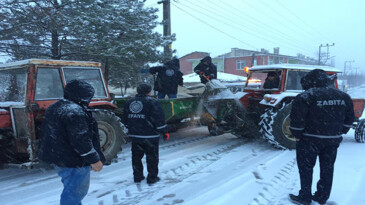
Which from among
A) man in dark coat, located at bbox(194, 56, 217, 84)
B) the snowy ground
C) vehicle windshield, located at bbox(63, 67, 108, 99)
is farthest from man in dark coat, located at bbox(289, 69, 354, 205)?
man in dark coat, located at bbox(194, 56, 217, 84)

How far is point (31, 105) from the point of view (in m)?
4.09

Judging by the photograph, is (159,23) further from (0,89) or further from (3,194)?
(3,194)

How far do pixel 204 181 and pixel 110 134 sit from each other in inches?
75.7

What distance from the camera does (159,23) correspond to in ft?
35.9

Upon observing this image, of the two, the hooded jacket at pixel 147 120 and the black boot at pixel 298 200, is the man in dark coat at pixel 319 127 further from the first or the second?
the hooded jacket at pixel 147 120

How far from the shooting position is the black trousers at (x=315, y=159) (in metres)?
3.19

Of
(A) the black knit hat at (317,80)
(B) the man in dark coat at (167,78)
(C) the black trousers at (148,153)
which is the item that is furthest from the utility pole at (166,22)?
(A) the black knit hat at (317,80)

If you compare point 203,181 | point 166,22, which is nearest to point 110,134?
point 203,181

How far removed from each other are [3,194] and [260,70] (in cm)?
571

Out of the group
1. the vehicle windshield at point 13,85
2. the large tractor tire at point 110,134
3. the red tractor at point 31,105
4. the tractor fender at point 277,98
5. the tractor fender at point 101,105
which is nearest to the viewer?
the red tractor at point 31,105

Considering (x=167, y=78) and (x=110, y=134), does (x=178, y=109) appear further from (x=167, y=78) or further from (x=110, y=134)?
(x=110, y=134)

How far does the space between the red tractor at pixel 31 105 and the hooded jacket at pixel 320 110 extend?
2.95m

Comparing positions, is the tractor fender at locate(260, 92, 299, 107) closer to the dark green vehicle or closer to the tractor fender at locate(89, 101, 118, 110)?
the dark green vehicle

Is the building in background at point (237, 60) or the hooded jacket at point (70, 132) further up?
the building in background at point (237, 60)
